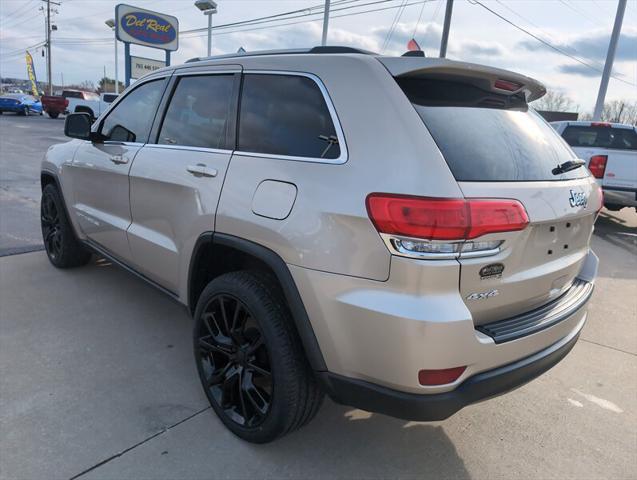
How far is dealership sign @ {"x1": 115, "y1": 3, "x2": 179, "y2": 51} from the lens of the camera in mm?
20000

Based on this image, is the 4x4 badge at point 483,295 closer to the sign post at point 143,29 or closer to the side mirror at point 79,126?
the side mirror at point 79,126

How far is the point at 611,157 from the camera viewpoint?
24.8 ft

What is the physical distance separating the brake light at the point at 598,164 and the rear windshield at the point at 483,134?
604 centimetres

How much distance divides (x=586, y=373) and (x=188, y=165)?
291 cm

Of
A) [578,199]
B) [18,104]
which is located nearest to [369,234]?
[578,199]

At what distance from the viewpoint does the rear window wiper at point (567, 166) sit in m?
2.29

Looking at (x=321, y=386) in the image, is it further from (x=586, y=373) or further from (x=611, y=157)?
(x=611, y=157)

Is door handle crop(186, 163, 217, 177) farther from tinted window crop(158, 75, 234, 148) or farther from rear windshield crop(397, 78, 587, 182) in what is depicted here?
rear windshield crop(397, 78, 587, 182)

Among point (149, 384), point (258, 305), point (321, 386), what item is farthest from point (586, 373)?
point (149, 384)

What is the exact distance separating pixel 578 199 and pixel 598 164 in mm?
6367

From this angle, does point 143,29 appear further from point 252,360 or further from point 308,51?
point 252,360

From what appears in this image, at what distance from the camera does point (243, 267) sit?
2.62 metres

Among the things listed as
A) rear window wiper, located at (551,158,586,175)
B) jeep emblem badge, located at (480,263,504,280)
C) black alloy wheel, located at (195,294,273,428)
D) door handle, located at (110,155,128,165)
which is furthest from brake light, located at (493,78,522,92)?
door handle, located at (110,155,128,165)

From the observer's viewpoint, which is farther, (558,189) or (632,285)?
(632,285)
